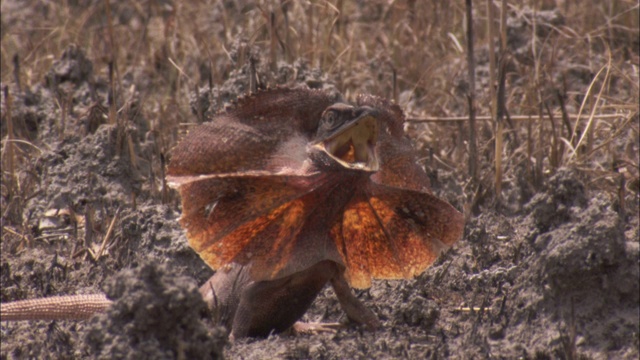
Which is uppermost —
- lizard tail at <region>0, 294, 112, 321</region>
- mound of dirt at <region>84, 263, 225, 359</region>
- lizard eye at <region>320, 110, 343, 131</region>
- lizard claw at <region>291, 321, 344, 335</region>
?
lizard eye at <region>320, 110, 343, 131</region>

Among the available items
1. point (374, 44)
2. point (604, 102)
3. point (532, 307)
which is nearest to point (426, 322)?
point (532, 307)

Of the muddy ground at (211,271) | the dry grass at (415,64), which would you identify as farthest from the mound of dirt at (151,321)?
the dry grass at (415,64)

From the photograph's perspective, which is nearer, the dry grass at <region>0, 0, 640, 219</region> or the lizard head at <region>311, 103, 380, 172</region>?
the lizard head at <region>311, 103, 380, 172</region>

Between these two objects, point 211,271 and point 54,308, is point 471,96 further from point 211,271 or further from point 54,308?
point 54,308

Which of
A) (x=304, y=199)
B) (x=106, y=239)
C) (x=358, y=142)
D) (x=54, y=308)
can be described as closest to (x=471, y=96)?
(x=358, y=142)

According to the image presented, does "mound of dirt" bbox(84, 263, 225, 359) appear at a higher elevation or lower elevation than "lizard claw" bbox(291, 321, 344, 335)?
higher

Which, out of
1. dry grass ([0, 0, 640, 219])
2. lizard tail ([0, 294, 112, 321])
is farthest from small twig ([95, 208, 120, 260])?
lizard tail ([0, 294, 112, 321])

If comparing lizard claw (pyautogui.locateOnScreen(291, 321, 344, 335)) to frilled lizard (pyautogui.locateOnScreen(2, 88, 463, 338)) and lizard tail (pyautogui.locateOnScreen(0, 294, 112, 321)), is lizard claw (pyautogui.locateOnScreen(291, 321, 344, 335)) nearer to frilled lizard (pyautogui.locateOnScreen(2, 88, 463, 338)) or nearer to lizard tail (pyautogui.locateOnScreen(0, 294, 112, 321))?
frilled lizard (pyautogui.locateOnScreen(2, 88, 463, 338))
